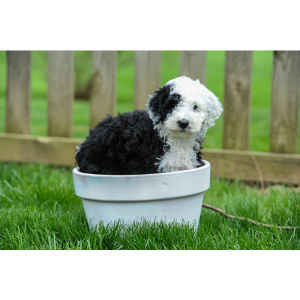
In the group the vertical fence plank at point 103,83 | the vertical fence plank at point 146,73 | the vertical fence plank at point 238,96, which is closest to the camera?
the vertical fence plank at point 238,96

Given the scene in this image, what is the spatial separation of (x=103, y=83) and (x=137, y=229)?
8.72 feet

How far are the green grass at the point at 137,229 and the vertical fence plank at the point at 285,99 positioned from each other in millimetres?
905

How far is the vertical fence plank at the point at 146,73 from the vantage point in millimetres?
4492

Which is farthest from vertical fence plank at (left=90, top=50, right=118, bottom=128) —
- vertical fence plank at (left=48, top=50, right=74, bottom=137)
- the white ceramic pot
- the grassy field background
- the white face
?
the white face

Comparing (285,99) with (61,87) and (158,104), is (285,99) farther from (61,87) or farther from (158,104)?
(61,87)

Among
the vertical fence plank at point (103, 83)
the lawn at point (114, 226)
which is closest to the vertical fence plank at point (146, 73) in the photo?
the vertical fence plank at point (103, 83)

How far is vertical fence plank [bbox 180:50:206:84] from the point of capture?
4375 mm

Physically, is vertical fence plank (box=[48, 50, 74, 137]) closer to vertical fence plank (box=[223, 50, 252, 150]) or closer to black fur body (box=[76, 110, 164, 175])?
vertical fence plank (box=[223, 50, 252, 150])

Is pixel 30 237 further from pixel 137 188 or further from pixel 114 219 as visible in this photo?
pixel 137 188

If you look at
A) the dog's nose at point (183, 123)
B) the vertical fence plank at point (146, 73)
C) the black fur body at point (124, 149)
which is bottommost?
the black fur body at point (124, 149)

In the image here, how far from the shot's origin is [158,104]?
2.52 m

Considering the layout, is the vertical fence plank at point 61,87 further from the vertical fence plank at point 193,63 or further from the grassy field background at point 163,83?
the grassy field background at point 163,83

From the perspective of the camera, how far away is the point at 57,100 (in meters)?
4.79

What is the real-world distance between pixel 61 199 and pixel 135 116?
1.29 m
